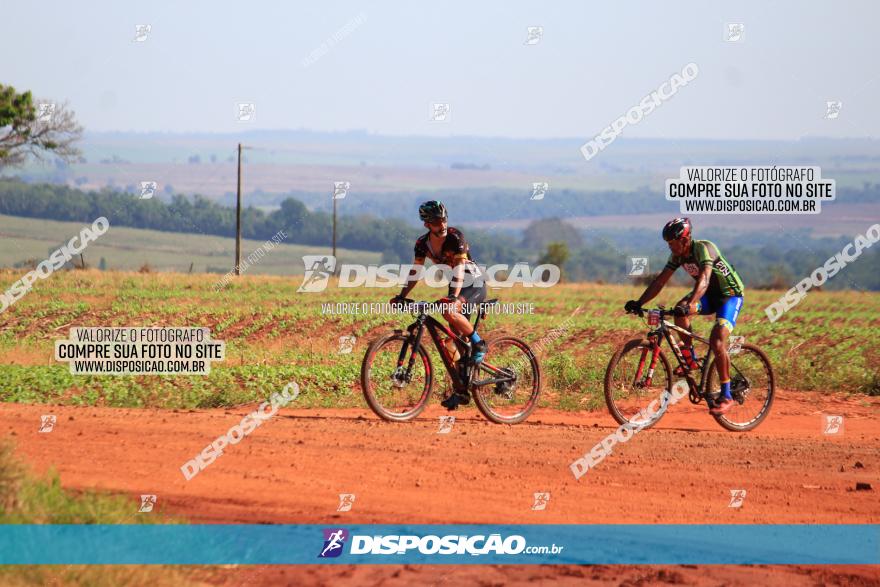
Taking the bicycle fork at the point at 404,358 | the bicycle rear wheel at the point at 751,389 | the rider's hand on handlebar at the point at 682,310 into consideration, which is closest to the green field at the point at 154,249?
the bicycle fork at the point at 404,358

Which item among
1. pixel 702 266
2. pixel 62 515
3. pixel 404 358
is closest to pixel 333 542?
pixel 62 515

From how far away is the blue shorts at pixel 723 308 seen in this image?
489 inches

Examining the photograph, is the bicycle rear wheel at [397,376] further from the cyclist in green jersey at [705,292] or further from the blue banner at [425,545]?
the blue banner at [425,545]

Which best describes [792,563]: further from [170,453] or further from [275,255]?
[275,255]

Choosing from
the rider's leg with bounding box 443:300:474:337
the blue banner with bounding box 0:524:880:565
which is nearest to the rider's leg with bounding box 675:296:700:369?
the rider's leg with bounding box 443:300:474:337

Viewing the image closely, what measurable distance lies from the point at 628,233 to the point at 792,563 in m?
191

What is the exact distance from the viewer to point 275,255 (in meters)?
126

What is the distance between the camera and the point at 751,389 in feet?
43.2

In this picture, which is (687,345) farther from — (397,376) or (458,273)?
(397,376)

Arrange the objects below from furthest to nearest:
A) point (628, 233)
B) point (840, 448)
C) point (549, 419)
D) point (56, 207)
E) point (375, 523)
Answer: point (628, 233) → point (56, 207) → point (549, 419) → point (840, 448) → point (375, 523)

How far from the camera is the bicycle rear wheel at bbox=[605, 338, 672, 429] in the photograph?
39.9ft

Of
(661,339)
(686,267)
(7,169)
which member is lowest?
(661,339)

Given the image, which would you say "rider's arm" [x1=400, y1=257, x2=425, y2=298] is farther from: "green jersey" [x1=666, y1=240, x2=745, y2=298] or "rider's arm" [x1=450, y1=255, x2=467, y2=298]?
"green jersey" [x1=666, y1=240, x2=745, y2=298]

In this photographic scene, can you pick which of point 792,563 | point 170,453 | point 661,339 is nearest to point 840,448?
point 661,339
